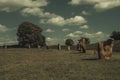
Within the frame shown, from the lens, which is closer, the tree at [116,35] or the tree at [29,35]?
the tree at [29,35]

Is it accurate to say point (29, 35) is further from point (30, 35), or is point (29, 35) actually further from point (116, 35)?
point (116, 35)

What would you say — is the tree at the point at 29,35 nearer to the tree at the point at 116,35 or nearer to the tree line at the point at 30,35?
the tree line at the point at 30,35

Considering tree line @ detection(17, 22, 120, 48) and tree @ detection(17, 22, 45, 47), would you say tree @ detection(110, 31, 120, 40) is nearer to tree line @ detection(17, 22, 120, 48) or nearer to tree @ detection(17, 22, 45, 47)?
tree line @ detection(17, 22, 120, 48)

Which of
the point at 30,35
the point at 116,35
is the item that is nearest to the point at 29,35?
the point at 30,35

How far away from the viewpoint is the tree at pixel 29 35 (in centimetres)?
13012

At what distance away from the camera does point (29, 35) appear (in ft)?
433

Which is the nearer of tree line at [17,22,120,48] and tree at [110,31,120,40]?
tree line at [17,22,120,48]

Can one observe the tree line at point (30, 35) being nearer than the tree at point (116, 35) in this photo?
Yes

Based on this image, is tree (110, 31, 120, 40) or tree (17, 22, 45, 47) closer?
tree (17, 22, 45, 47)

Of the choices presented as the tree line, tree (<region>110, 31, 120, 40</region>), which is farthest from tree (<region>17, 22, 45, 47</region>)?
tree (<region>110, 31, 120, 40</region>)

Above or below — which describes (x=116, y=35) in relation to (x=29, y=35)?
below

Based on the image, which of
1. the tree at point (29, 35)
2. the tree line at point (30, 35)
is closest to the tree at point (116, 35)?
the tree line at point (30, 35)

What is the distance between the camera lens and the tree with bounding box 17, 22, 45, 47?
130m

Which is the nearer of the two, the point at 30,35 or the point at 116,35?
the point at 30,35
